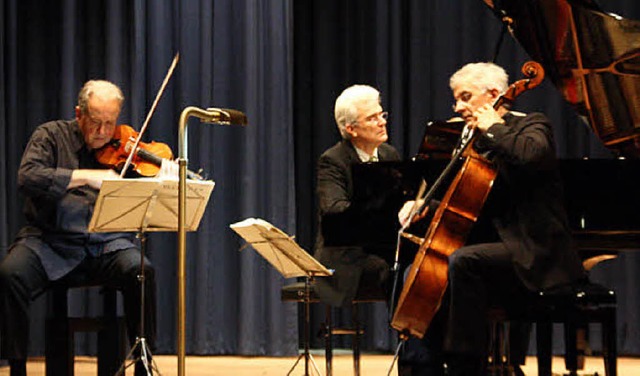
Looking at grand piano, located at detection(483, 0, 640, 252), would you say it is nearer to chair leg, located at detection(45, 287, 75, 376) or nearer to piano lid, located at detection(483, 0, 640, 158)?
piano lid, located at detection(483, 0, 640, 158)

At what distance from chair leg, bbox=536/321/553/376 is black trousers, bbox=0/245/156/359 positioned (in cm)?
172

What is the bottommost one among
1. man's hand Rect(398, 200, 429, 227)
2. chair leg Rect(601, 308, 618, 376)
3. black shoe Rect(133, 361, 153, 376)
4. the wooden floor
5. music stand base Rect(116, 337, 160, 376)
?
the wooden floor

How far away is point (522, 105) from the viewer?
6098 mm

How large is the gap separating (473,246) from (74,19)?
3591 millimetres

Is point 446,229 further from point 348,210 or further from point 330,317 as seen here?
point 330,317

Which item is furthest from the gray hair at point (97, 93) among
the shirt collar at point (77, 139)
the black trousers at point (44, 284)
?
the black trousers at point (44, 284)

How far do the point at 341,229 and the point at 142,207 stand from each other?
0.82 metres

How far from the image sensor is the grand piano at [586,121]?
12.6ft

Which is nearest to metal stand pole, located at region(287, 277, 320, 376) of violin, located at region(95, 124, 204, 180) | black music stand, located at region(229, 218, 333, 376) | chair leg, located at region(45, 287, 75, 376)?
black music stand, located at region(229, 218, 333, 376)

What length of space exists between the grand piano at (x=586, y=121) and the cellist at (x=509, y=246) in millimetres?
223

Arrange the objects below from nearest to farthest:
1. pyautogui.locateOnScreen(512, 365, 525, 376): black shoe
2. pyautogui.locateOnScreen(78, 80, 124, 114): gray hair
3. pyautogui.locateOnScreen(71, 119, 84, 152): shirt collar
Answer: pyautogui.locateOnScreen(512, 365, 525, 376): black shoe, pyautogui.locateOnScreen(78, 80, 124, 114): gray hair, pyautogui.locateOnScreen(71, 119, 84, 152): shirt collar

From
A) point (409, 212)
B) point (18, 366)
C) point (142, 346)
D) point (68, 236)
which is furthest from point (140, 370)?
point (409, 212)

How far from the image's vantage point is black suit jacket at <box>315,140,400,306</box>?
4.02 m

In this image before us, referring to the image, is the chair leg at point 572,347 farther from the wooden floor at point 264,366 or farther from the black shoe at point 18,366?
the black shoe at point 18,366
